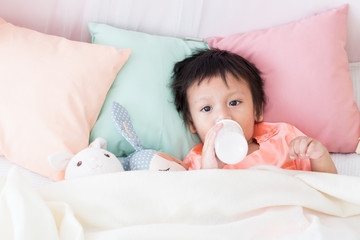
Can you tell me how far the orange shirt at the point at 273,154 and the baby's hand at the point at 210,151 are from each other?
0.10m

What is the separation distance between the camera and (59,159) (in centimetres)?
118

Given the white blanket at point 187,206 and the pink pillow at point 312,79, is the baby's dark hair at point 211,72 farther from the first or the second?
the white blanket at point 187,206

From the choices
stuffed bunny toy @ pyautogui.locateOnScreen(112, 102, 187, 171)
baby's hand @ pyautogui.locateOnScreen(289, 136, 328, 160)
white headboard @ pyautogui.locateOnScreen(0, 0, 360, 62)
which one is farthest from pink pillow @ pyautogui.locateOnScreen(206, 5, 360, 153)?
stuffed bunny toy @ pyautogui.locateOnScreen(112, 102, 187, 171)

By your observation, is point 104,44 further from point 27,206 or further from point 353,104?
point 353,104

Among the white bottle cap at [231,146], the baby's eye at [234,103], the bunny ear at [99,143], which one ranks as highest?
the baby's eye at [234,103]

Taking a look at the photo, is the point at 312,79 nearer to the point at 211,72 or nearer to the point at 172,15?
the point at 211,72

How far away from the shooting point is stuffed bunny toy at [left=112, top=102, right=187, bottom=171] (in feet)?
4.03

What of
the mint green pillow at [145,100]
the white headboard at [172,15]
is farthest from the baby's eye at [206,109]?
the white headboard at [172,15]

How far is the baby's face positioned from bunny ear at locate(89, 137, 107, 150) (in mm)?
294

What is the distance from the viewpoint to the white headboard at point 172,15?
155 centimetres

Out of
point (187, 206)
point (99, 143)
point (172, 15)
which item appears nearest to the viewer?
point (187, 206)

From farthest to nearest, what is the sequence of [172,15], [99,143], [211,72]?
[172,15], [211,72], [99,143]

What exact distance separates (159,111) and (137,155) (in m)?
0.19

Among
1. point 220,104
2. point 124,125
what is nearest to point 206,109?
point 220,104
